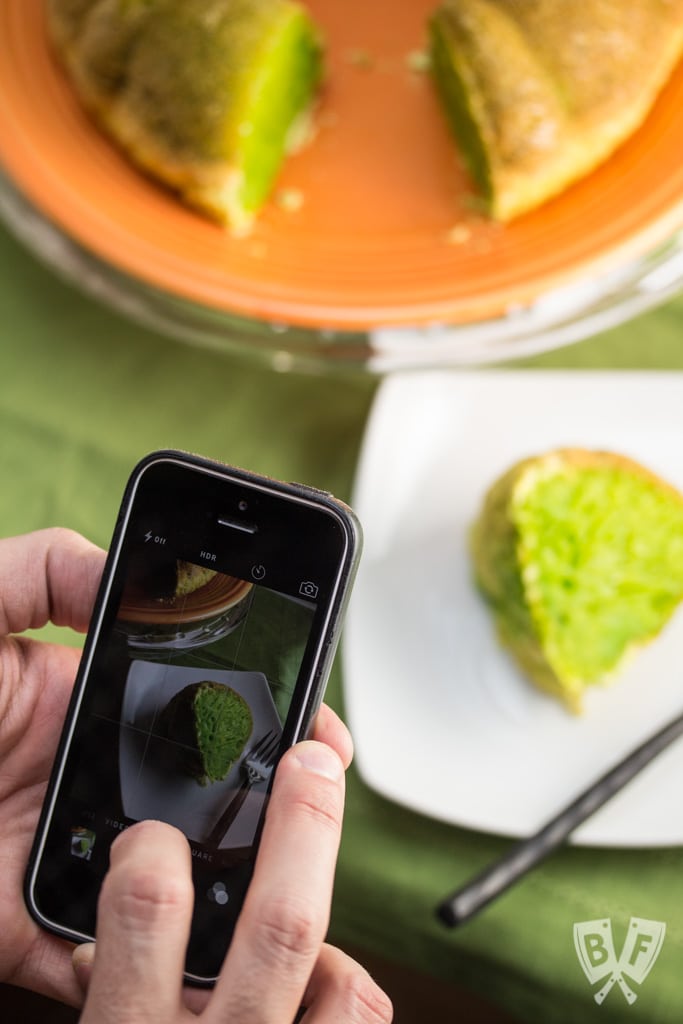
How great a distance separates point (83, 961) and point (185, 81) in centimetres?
61

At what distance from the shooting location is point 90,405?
0.73 m

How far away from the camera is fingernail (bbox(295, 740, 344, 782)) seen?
0.43 meters

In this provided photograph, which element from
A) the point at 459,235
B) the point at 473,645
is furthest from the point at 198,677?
the point at 459,235

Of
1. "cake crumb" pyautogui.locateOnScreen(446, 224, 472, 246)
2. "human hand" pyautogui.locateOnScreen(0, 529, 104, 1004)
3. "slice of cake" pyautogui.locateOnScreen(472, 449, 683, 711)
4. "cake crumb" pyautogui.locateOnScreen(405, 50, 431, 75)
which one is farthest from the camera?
"cake crumb" pyautogui.locateOnScreen(405, 50, 431, 75)

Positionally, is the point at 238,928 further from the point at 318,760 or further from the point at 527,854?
the point at 527,854

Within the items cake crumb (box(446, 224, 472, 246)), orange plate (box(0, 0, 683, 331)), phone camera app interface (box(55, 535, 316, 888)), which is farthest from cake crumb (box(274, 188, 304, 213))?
phone camera app interface (box(55, 535, 316, 888))

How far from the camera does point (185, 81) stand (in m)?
0.78

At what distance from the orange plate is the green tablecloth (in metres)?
0.07

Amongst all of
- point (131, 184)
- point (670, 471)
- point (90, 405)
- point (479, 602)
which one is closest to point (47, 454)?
point (90, 405)

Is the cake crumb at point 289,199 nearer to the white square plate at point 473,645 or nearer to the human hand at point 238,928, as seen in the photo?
the white square plate at point 473,645

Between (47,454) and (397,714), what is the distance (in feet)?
1.00

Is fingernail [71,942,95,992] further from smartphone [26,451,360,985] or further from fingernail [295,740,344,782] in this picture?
fingernail [295,740,344,782]

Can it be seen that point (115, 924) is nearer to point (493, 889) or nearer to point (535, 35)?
point (493, 889)

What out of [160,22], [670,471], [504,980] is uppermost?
[160,22]
